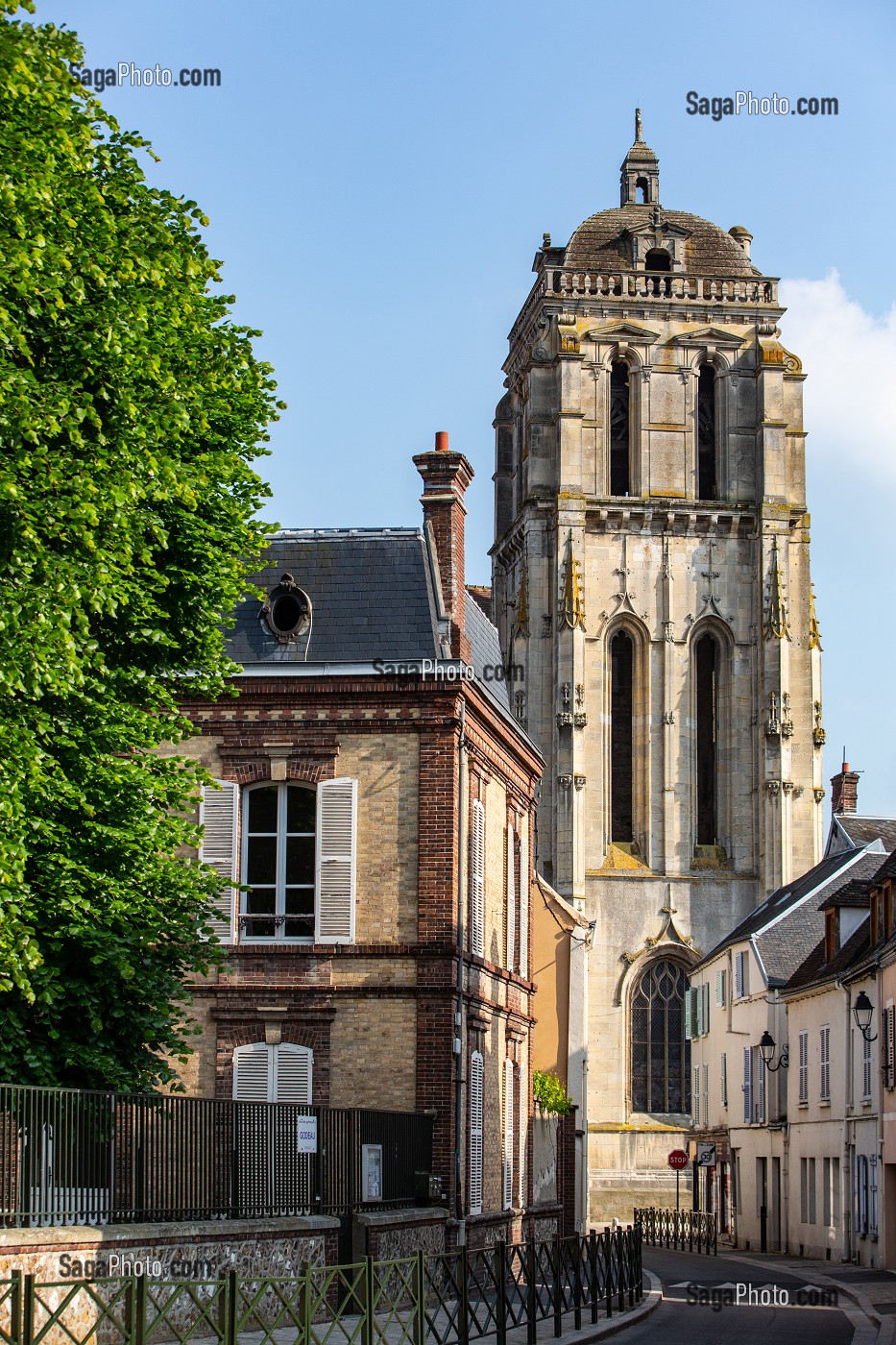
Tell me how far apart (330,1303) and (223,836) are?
6.93 metres

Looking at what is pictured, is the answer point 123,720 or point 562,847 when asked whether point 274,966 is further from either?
point 562,847

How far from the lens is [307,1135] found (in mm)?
19953

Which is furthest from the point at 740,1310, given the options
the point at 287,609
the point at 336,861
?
the point at 287,609

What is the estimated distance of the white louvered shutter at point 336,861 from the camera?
24000mm

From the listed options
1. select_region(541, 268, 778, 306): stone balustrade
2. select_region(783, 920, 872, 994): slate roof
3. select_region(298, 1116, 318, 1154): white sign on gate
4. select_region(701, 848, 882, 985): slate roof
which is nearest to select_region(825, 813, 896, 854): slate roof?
select_region(701, 848, 882, 985): slate roof

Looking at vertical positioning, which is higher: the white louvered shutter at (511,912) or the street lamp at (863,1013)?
the white louvered shutter at (511,912)

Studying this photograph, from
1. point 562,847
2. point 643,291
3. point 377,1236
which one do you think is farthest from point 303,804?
point 643,291

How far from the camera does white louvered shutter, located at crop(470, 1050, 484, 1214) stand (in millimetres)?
24875

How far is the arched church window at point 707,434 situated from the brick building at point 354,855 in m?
36.0

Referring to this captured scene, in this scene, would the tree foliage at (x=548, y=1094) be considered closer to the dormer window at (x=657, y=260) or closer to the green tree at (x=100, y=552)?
the green tree at (x=100, y=552)

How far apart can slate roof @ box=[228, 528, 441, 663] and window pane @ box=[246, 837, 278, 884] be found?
2.34m

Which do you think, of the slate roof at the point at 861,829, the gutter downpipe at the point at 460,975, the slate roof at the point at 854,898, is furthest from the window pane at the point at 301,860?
the slate roof at the point at 861,829

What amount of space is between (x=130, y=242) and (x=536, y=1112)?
20836 mm

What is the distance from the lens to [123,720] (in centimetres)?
1841
